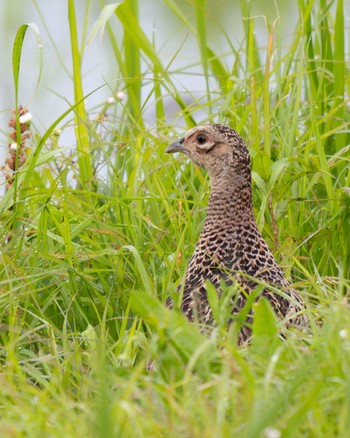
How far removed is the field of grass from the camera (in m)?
3.35

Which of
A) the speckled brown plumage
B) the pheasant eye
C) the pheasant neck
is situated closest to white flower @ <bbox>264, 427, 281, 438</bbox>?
the speckled brown plumage

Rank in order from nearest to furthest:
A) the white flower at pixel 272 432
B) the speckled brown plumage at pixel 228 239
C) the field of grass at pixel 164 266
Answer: the white flower at pixel 272 432
the field of grass at pixel 164 266
the speckled brown plumage at pixel 228 239

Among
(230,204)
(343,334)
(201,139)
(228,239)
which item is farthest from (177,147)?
(343,334)

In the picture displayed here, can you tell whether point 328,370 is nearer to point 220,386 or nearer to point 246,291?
point 220,386

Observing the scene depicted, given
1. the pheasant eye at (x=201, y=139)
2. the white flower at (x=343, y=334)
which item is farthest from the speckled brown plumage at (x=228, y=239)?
the white flower at (x=343, y=334)

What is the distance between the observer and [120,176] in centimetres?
607

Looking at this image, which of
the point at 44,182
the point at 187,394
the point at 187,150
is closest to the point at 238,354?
the point at 187,394

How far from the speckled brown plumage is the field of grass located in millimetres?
193

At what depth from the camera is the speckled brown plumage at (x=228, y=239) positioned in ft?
15.5

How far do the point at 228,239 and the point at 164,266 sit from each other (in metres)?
0.53

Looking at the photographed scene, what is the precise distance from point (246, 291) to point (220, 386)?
1408 millimetres

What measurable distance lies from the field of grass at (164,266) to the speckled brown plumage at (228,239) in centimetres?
19

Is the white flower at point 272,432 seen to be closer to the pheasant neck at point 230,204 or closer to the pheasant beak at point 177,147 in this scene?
the pheasant neck at point 230,204

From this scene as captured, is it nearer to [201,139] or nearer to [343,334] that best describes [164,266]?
[201,139]
